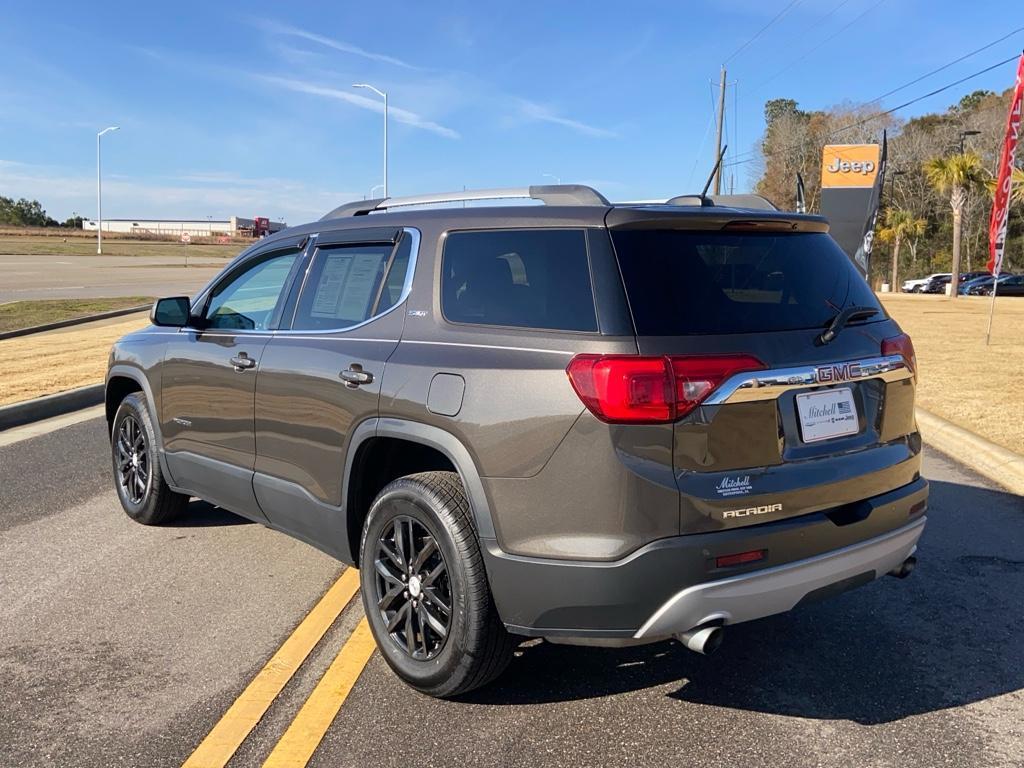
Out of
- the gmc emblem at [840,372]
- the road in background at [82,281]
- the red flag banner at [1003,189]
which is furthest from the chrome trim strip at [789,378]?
the road in background at [82,281]

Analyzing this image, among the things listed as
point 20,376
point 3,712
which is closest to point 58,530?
point 3,712

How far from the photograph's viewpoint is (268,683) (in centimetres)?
366

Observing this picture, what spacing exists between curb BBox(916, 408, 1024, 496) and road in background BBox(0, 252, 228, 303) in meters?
14.8

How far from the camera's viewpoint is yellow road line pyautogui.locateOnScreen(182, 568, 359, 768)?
3.14m

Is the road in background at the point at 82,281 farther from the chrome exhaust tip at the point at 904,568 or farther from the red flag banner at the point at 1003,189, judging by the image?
the chrome exhaust tip at the point at 904,568

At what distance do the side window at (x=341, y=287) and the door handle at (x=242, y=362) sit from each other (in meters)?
0.32

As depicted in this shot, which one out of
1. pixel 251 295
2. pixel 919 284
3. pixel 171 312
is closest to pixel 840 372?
pixel 251 295

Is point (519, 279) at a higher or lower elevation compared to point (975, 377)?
higher

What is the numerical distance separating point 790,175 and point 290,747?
276 feet

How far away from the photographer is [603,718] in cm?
338

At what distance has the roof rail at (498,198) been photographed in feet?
11.7

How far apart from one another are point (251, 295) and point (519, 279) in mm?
2124

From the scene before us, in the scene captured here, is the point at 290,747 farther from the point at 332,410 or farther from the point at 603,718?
the point at 332,410

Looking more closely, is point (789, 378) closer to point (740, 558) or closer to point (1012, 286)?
point (740, 558)
